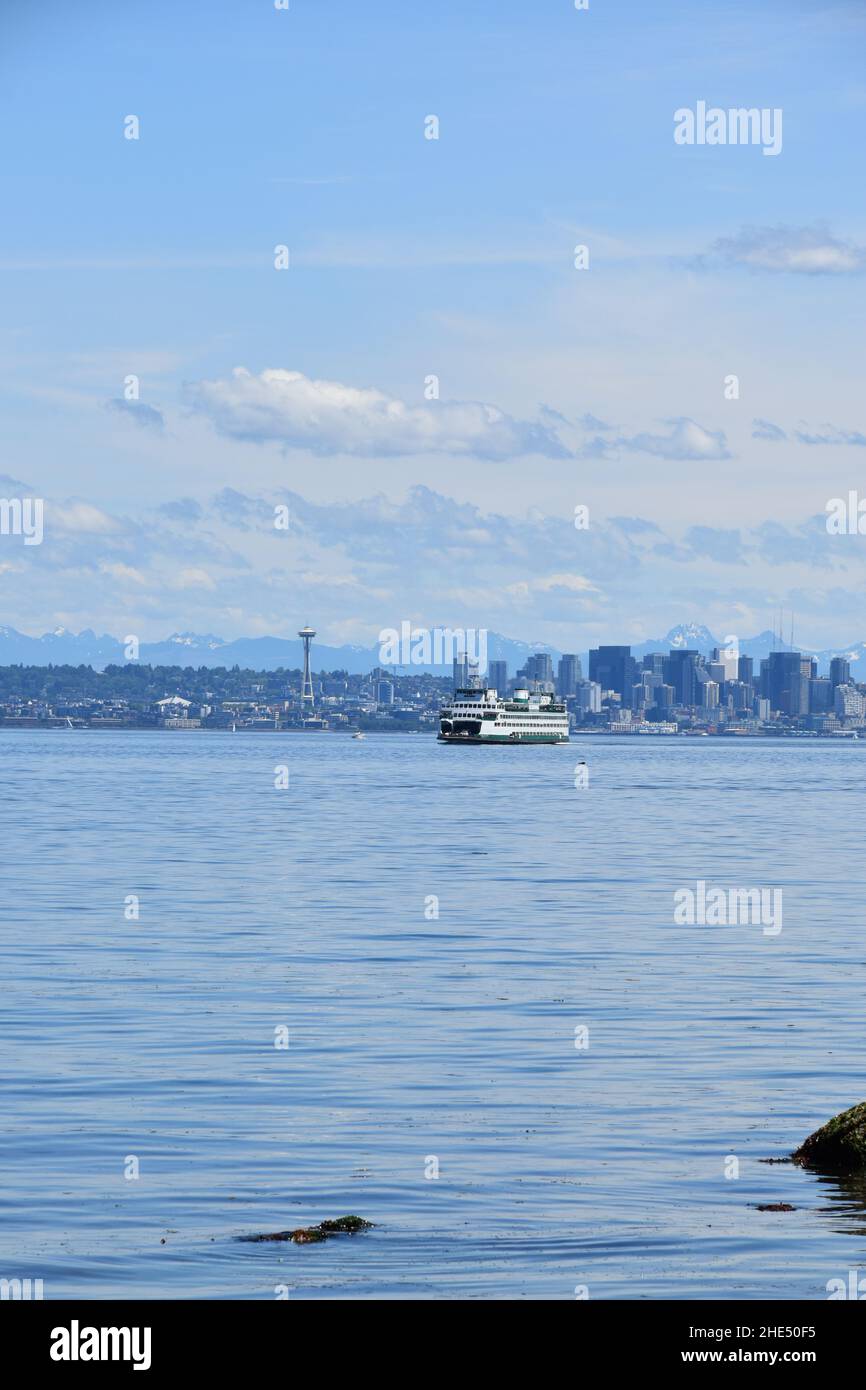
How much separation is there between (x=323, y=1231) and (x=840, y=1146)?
236 inches

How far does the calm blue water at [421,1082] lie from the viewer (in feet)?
57.3

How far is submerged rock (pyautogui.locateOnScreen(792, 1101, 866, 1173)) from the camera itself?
2080 centimetres

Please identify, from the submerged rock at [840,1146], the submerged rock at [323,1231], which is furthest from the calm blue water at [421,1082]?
the submerged rock at [840,1146]

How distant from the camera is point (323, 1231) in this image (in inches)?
711

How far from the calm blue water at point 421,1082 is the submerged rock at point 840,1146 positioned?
408 millimetres

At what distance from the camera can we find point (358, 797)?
126188mm
